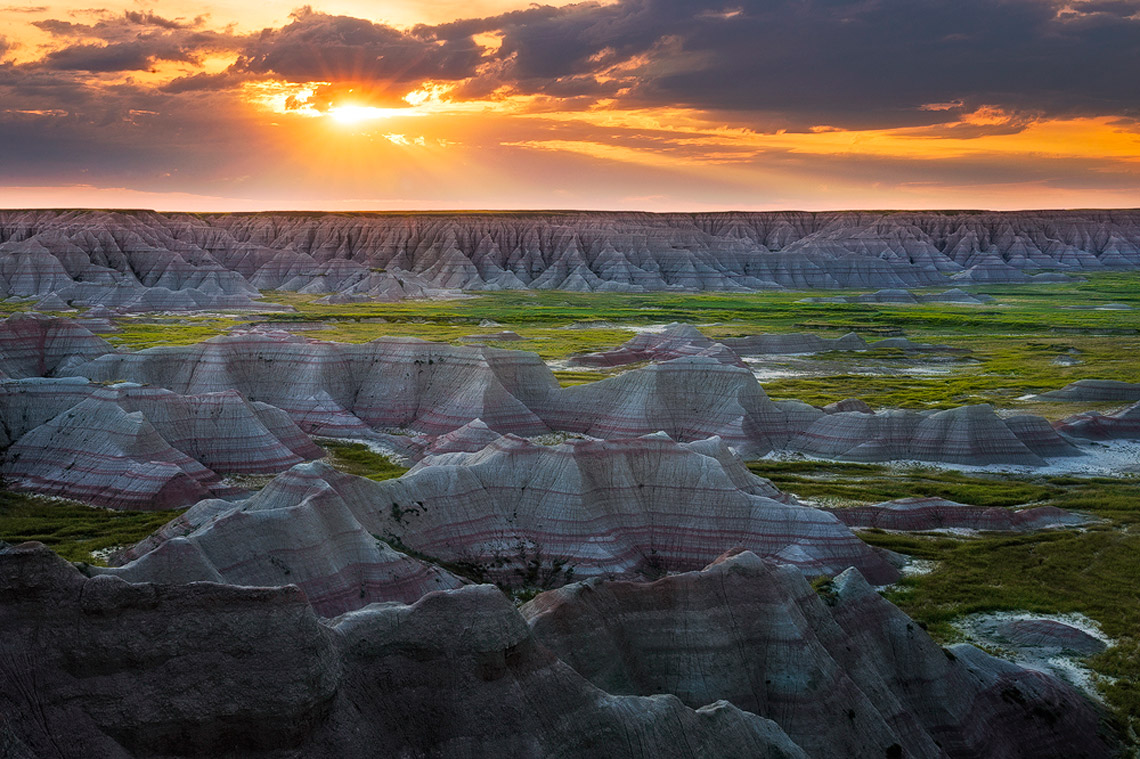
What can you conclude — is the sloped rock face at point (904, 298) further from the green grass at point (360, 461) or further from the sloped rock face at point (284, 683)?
the sloped rock face at point (284, 683)

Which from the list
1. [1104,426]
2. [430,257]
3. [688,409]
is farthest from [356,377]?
[430,257]

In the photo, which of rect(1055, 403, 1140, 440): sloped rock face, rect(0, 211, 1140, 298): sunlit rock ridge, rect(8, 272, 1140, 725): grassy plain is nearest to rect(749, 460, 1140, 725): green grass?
rect(8, 272, 1140, 725): grassy plain

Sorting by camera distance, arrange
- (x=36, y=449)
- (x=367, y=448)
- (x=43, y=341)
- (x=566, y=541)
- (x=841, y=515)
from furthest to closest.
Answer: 1. (x=43, y=341)
2. (x=367, y=448)
3. (x=36, y=449)
4. (x=841, y=515)
5. (x=566, y=541)

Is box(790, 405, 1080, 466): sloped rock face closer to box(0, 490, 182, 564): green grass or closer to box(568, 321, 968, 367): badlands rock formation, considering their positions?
box(568, 321, 968, 367): badlands rock formation

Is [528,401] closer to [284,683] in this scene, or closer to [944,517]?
[944,517]

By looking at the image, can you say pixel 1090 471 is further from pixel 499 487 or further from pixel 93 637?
pixel 93 637

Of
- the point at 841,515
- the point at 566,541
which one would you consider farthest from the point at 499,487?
the point at 841,515
